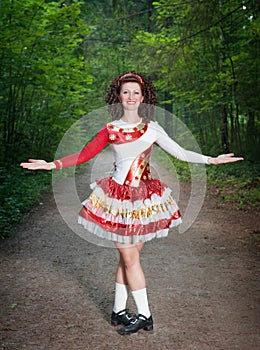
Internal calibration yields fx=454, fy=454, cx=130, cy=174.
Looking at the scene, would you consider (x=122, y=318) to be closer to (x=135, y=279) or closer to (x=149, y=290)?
(x=135, y=279)

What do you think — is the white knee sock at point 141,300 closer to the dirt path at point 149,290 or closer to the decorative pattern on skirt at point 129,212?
the dirt path at point 149,290

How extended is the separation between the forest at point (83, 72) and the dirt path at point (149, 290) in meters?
1.22

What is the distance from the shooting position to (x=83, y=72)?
12.9m

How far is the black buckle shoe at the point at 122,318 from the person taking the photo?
371 cm

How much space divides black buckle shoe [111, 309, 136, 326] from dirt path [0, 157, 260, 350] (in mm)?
72

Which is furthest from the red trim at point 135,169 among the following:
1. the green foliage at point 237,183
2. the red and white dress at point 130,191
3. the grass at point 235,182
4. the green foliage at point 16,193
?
the green foliage at point 237,183

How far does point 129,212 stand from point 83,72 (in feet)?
33.2

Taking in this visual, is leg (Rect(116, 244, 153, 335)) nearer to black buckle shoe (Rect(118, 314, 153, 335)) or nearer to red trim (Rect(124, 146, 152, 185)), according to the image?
black buckle shoe (Rect(118, 314, 153, 335))

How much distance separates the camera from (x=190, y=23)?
31.2ft

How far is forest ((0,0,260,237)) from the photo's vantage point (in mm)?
9297

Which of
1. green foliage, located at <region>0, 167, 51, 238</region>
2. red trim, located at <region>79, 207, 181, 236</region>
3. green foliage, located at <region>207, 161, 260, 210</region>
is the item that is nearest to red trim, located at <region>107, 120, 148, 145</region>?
red trim, located at <region>79, 207, 181, 236</region>

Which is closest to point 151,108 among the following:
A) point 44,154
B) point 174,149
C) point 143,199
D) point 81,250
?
point 174,149

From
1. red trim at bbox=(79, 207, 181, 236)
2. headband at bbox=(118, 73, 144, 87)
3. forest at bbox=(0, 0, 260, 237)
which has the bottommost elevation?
red trim at bbox=(79, 207, 181, 236)

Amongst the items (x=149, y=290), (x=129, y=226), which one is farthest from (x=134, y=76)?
(x=149, y=290)
